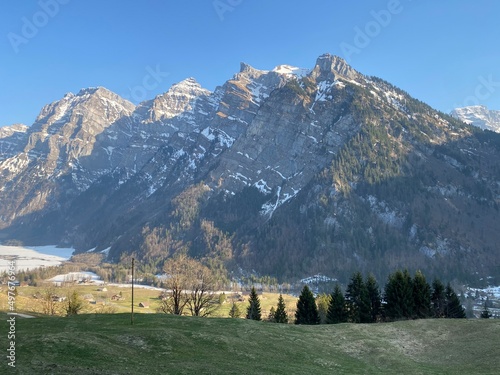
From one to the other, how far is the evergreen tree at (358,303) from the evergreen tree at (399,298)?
200 inches

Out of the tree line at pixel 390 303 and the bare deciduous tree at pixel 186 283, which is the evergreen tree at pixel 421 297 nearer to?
the tree line at pixel 390 303

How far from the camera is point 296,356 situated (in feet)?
136

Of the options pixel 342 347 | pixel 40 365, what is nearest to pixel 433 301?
pixel 342 347

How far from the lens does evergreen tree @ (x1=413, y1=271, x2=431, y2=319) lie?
87062mm

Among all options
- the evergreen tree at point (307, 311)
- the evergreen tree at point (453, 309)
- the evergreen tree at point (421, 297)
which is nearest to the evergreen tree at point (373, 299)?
the evergreen tree at point (421, 297)

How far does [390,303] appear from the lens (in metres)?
88.1

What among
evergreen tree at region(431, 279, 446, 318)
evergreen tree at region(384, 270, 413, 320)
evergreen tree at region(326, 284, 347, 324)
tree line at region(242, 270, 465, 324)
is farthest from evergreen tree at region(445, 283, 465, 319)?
evergreen tree at region(326, 284, 347, 324)

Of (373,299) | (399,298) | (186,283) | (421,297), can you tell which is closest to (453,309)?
(421,297)

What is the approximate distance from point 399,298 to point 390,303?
2399 mm

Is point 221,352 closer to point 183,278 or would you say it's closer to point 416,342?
point 416,342

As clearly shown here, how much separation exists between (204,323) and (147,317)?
914 cm

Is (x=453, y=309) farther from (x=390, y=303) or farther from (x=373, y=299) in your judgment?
(x=373, y=299)

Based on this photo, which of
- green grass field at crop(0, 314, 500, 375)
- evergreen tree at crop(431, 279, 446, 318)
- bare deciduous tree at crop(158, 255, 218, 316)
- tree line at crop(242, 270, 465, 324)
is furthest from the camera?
evergreen tree at crop(431, 279, 446, 318)

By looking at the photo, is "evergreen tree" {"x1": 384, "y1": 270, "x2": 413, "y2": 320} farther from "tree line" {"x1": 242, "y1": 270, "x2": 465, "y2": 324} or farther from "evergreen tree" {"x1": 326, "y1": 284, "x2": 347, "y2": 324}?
"evergreen tree" {"x1": 326, "y1": 284, "x2": 347, "y2": 324}
